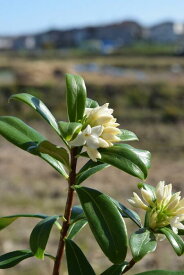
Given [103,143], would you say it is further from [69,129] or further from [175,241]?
[175,241]

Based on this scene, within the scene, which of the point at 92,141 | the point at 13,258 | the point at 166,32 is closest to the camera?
the point at 92,141

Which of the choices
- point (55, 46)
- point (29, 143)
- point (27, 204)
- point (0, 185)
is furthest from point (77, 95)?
point (55, 46)

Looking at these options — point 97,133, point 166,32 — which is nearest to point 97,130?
point 97,133

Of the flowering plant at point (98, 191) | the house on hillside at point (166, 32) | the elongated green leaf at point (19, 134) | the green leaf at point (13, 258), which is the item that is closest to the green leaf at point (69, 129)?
the flowering plant at point (98, 191)

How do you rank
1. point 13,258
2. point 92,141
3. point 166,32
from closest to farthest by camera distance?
point 92,141
point 13,258
point 166,32

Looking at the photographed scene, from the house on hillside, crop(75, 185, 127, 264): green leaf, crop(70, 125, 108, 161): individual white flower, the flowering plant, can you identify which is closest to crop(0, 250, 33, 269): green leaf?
the flowering plant

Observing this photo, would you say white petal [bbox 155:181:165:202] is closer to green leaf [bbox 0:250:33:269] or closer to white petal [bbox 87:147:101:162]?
white petal [bbox 87:147:101:162]

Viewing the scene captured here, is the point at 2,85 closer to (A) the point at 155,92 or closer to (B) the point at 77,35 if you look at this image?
(A) the point at 155,92
